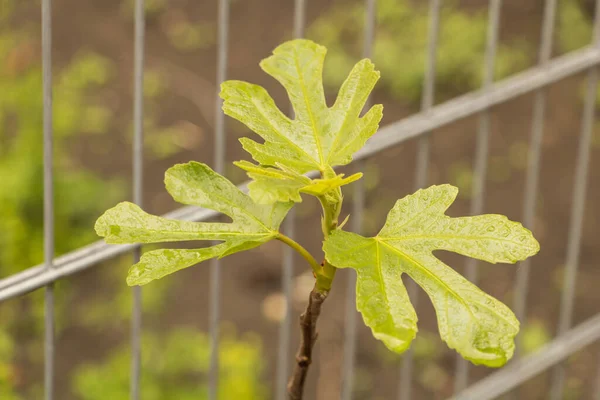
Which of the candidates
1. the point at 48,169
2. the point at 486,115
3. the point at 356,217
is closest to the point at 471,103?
the point at 486,115

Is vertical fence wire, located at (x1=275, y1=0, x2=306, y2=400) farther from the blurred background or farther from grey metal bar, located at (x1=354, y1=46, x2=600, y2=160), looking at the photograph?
the blurred background

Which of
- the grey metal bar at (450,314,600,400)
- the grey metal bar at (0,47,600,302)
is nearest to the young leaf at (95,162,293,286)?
the grey metal bar at (0,47,600,302)

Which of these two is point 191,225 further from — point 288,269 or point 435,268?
point 288,269

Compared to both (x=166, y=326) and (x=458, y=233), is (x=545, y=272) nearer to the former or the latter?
(x=166, y=326)

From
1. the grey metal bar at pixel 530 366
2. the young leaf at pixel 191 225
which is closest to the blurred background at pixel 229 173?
the grey metal bar at pixel 530 366

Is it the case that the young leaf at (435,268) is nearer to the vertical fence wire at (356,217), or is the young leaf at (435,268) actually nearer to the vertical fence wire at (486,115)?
the vertical fence wire at (356,217)

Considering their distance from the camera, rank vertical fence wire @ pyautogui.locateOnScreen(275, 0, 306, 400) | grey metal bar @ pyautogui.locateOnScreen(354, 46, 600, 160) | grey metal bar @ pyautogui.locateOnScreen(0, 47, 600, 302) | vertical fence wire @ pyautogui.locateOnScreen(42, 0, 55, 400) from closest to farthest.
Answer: vertical fence wire @ pyautogui.locateOnScreen(42, 0, 55, 400), grey metal bar @ pyautogui.locateOnScreen(0, 47, 600, 302), vertical fence wire @ pyautogui.locateOnScreen(275, 0, 306, 400), grey metal bar @ pyautogui.locateOnScreen(354, 46, 600, 160)


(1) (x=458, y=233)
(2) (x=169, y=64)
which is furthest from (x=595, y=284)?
(1) (x=458, y=233)
